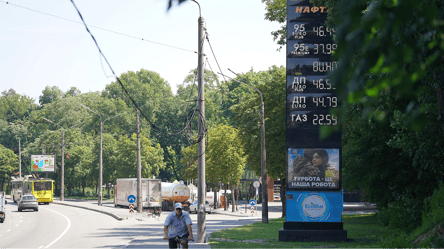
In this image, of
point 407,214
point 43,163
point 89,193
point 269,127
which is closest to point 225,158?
point 269,127

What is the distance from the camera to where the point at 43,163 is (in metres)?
76.0

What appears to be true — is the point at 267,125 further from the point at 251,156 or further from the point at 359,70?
the point at 359,70

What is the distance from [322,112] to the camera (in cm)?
2058

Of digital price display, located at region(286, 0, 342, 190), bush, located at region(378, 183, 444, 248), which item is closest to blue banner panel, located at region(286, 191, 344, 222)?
digital price display, located at region(286, 0, 342, 190)

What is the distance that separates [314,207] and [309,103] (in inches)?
159

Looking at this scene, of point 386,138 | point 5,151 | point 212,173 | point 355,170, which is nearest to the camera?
point 386,138

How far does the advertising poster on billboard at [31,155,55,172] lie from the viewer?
7544cm

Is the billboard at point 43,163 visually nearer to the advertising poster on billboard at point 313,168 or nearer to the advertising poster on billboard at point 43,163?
the advertising poster on billboard at point 43,163

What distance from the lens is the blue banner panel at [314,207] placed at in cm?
2048

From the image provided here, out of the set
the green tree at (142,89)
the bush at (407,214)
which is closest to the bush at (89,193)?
the green tree at (142,89)

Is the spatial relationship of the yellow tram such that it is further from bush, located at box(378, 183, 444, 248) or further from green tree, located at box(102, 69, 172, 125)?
bush, located at box(378, 183, 444, 248)

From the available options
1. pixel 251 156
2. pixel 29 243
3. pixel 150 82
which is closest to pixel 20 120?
pixel 150 82

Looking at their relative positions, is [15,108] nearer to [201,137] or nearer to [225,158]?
[225,158]

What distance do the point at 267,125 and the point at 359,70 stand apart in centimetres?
3303
